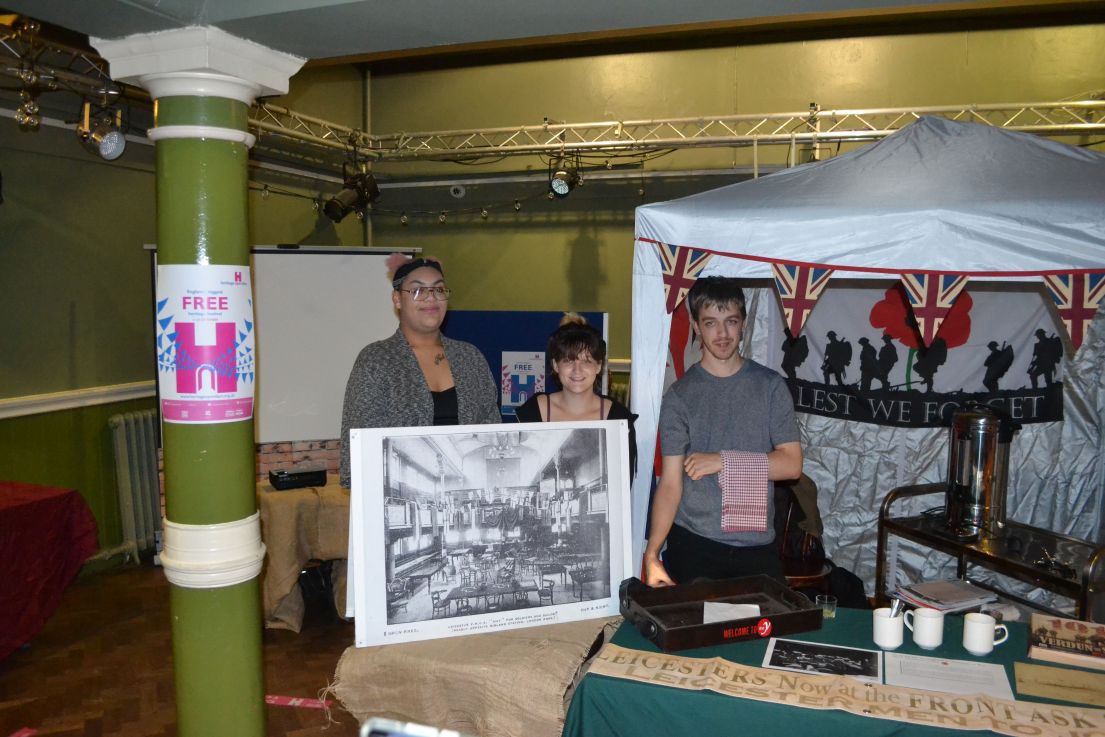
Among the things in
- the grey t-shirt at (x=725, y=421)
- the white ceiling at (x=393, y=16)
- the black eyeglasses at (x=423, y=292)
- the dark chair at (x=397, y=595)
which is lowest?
the dark chair at (x=397, y=595)

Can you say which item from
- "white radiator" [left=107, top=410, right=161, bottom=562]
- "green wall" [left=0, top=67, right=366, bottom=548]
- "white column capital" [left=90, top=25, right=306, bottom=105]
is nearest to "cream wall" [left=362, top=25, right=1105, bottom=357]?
"green wall" [left=0, top=67, right=366, bottom=548]

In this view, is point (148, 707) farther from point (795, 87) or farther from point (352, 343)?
point (795, 87)

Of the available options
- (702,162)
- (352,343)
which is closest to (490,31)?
(352,343)

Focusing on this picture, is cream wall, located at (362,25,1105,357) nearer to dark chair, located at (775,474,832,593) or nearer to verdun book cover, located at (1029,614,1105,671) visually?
dark chair, located at (775,474,832,593)

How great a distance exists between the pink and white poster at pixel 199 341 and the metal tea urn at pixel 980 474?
2.74 metres

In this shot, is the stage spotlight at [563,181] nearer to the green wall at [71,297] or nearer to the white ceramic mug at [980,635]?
the green wall at [71,297]

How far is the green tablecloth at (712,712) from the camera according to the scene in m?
1.57

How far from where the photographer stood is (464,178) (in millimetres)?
7074

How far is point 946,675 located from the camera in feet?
5.68

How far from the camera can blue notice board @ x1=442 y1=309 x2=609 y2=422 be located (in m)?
6.08

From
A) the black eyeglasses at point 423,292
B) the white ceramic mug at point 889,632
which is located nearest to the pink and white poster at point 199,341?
the black eyeglasses at point 423,292

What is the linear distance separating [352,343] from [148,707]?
256cm

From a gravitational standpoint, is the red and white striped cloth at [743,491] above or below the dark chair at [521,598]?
above

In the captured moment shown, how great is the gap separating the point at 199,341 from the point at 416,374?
26.2 inches
